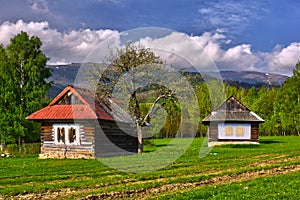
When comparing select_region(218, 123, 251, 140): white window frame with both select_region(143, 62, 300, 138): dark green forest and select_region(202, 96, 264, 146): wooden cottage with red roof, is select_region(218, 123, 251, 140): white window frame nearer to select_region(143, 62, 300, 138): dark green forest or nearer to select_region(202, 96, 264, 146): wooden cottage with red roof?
select_region(202, 96, 264, 146): wooden cottage with red roof

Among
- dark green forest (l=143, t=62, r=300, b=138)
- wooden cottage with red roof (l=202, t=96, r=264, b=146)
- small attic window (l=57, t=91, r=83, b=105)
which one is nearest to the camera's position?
small attic window (l=57, t=91, r=83, b=105)

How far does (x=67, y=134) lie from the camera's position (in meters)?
34.8

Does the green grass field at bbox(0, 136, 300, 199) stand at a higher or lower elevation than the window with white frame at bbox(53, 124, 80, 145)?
lower

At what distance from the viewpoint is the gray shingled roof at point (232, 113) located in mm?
51250

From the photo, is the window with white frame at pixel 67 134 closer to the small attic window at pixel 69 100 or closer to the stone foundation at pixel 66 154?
the stone foundation at pixel 66 154

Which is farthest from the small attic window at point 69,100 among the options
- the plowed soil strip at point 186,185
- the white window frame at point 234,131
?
the white window frame at point 234,131

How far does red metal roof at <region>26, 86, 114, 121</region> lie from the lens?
3326 centimetres

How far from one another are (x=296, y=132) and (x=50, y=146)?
68.6m

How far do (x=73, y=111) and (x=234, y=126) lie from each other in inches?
980

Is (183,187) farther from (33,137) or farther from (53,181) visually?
(33,137)

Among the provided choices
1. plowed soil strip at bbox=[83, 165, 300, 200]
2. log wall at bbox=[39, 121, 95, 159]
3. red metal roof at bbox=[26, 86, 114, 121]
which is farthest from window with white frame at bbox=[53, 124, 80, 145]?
plowed soil strip at bbox=[83, 165, 300, 200]

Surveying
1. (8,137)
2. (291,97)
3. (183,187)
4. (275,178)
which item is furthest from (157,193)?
(291,97)

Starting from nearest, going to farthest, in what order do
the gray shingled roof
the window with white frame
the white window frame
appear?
the window with white frame
the white window frame
the gray shingled roof

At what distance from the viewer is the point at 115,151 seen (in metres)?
36.9
